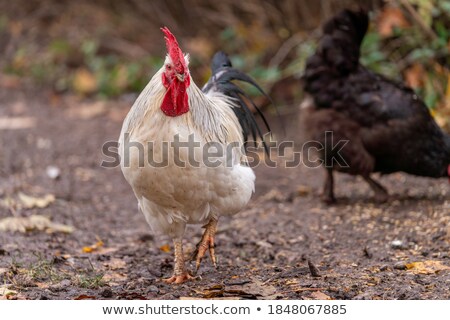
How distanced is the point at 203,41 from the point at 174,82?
7.72 m

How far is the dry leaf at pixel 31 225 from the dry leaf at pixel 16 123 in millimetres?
5002

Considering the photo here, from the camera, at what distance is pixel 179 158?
4.14m

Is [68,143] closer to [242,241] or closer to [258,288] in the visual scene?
[242,241]

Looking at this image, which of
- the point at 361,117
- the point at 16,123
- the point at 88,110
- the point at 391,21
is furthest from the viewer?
the point at 88,110

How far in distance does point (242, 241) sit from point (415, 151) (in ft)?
6.50

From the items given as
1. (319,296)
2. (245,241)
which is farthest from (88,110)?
(319,296)

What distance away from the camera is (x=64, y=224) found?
626 centimetres

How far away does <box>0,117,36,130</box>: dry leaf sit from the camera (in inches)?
420

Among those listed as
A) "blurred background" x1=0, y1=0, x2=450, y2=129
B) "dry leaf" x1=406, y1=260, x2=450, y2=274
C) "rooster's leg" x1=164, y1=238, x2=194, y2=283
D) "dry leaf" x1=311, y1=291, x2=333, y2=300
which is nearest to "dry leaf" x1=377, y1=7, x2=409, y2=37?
"blurred background" x1=0, y1=0, x2=450, y2=129

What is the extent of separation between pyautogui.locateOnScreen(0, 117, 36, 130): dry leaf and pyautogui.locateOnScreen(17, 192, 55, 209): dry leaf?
394 cm

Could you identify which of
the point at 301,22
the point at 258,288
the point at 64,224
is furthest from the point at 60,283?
the point at 301,22

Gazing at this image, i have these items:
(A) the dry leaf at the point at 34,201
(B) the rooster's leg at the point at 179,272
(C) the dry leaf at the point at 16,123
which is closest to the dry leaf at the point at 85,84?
(C) the dry leaf at the point at 16,123

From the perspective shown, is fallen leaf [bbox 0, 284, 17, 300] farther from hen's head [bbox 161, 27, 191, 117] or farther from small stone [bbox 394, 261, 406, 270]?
small stone [bbox 394, 261, 406, 270]

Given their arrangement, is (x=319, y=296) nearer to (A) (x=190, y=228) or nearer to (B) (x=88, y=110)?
(A) (x=190, y=228)
